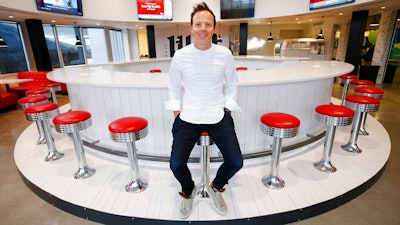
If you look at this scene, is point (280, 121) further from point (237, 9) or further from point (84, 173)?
point (237, 9)

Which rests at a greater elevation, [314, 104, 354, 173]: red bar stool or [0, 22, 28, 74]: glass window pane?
[0, 22, 28, 74]: glass window pane

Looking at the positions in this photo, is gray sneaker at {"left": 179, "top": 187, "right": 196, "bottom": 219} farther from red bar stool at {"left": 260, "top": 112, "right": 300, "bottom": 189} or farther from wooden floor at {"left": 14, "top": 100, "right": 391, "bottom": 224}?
red bar stool at {"left": 260, "top": 112, "right": 300, "bottom": 189}

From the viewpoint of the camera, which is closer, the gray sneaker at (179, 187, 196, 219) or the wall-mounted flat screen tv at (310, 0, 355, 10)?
the gray sneaker at (179, 187, 196, 219)

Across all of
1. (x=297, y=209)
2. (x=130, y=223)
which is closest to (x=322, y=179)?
(x=297, y=209)

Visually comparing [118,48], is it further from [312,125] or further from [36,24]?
[312,125]

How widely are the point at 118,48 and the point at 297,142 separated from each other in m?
11.9

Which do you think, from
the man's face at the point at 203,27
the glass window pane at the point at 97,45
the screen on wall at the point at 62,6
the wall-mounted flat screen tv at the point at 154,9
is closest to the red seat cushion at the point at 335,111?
the man's face at the point at 203,27

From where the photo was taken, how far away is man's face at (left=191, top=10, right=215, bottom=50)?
1575 mm

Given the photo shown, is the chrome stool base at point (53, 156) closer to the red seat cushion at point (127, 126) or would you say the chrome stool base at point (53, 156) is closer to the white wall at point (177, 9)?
the red seat cushion at point (127, 126)

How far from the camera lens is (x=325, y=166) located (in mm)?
2428

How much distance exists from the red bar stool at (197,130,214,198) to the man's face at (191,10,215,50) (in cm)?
71

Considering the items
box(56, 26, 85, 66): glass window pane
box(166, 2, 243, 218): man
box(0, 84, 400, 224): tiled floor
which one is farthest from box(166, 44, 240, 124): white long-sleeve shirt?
box(56, 26, 85, 66): glass window pane

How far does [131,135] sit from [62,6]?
6094 mm

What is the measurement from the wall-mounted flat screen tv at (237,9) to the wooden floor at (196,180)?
653 centimetres
